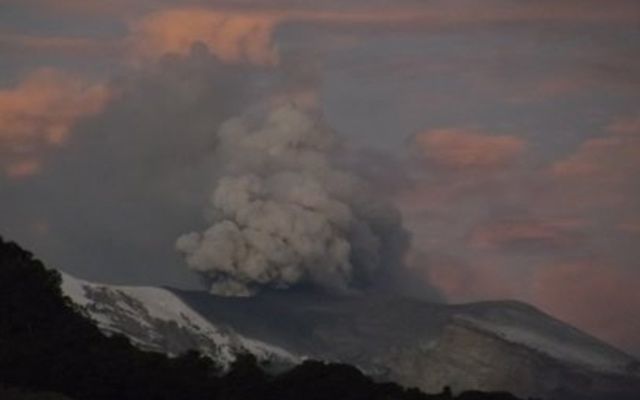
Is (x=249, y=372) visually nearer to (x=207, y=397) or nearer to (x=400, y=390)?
(x=207, y=397)

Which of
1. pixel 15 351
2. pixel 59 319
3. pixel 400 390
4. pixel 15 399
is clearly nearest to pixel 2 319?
pixel 59 319

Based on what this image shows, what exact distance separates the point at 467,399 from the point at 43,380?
43.7 m

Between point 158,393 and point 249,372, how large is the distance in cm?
1068

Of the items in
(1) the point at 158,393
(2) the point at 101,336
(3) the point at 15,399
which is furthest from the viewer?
(2) the point at 101,336

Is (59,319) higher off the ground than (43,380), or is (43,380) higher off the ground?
(59,319)

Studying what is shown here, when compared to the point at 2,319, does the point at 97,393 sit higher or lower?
lower

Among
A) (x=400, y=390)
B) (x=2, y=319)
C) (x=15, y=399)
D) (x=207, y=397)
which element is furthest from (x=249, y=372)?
(x=2, y=319)

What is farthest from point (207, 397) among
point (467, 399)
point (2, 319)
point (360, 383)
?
point (2, 319)

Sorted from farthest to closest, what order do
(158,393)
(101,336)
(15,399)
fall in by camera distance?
(101,336) → (158,393) → (15,399)

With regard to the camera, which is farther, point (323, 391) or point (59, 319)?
point (59, 319)

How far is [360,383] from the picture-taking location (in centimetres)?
16412

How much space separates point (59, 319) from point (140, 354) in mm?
28429

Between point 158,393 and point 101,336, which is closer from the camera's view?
point 158,393

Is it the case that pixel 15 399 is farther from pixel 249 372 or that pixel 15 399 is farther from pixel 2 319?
pixel 2 319
